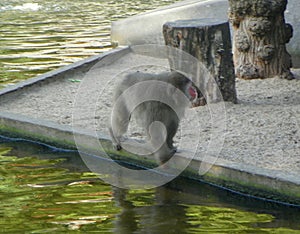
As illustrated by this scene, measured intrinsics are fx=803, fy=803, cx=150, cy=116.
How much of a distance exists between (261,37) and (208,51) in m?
1.32

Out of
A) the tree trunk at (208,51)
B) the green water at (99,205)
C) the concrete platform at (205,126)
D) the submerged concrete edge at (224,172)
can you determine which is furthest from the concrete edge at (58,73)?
the tree trunk at (208,51)

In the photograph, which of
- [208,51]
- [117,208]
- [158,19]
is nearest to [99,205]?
[117,208]

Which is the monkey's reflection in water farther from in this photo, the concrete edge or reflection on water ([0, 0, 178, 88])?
reflection on water ([0, 0, 178, 88])

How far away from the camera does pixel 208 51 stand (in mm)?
8016

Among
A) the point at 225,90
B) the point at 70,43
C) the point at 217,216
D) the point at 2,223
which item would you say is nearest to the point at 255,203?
the point at 217,216

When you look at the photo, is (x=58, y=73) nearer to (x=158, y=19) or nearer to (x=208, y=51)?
(x=208, y=51)

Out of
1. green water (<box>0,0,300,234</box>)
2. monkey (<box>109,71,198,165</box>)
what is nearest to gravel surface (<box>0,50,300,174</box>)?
monkey (<box>109,71,198,165</box>)

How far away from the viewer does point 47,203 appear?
596cm

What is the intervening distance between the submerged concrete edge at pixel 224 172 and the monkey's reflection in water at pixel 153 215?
1.22 feet

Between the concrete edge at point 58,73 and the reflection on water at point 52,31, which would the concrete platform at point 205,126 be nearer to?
the concrete edge at point 58,73

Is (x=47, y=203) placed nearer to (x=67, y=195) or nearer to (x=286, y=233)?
(x=67, y=195)

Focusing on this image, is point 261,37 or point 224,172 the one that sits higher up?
point 261,37

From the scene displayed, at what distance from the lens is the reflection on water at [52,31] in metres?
11.9

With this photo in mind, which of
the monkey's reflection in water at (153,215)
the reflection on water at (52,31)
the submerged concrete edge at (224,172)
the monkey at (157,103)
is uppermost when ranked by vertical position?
the monkey at (157,103)
